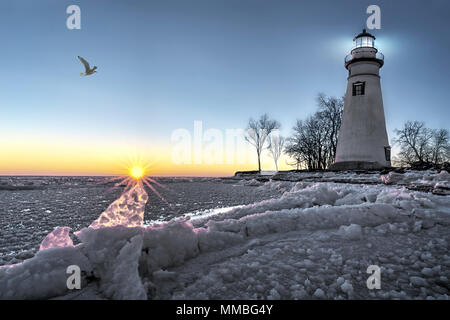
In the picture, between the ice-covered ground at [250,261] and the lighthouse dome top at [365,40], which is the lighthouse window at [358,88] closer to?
the lighthouse dome top at [365,40]

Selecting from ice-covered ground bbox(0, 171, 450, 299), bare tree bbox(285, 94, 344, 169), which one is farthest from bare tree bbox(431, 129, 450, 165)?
ice-covered ground bbox(0, 171, 450, 299)

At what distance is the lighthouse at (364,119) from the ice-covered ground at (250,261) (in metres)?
18.1

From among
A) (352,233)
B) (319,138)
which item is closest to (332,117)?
(319,138)

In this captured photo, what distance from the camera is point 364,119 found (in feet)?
59.9

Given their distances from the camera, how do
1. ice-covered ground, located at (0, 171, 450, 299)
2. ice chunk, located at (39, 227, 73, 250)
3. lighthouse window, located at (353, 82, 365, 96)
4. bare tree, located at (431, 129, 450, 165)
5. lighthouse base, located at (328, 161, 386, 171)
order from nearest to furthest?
ice-covered ground, located at (0, 171, 450, 299) → ice chunk, located at (39, 227, 73, 250) → lighthouse base, located at (328, 161, 386, 171) → lighthouse window, located at (353, 82, 365, 96) → bare tree, located at (431, 129, 450, 165)

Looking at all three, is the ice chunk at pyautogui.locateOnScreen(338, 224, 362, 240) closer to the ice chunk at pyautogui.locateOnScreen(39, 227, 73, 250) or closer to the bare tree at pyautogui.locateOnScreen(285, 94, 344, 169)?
the ice chunk at pyautogui.locateOnScreen(39, 227, 73, 250)

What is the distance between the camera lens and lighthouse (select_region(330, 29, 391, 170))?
18.0 meters

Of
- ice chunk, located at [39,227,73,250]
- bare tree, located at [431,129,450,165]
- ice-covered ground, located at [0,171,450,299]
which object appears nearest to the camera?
ice-covered ground, located at [0,171,450,299]

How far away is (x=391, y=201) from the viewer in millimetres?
2777

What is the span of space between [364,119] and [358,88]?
2740mm

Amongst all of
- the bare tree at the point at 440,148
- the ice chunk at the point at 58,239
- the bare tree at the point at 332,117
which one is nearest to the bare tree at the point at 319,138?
the bare tree at the point at 332,117

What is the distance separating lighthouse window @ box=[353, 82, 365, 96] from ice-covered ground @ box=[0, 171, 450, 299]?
64.3 feet

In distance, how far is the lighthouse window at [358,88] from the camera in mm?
18609
